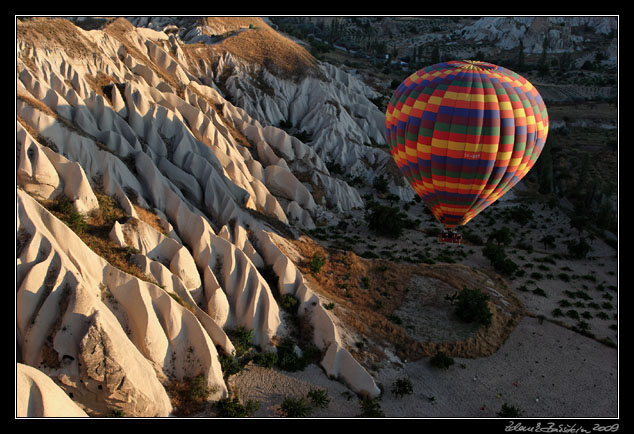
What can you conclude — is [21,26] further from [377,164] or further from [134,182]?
[377,164]

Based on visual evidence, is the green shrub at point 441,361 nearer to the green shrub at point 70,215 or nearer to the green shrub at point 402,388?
the green shrub at point 402,388

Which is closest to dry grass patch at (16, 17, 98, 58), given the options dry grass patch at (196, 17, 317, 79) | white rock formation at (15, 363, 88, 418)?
dry grass patch at (196, 17, 317, 79)

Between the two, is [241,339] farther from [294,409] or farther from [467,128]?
[467,128]

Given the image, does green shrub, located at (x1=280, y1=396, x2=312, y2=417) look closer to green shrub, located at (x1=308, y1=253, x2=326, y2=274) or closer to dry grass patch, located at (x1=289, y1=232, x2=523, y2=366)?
dry grass patch, located at (x1=289, y1=232, x2=523, y2=366)

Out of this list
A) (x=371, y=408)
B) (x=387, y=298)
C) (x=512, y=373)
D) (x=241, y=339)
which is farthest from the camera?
(x=387, y=298)

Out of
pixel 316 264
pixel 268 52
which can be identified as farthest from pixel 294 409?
pixel 268 52

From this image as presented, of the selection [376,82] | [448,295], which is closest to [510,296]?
[448,295]
